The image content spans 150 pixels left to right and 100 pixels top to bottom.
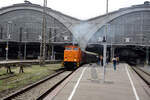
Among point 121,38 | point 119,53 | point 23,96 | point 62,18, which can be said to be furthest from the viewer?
point 62,18

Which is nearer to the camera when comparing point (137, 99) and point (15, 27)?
point (137, 99)

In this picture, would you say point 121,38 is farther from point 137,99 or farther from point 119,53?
point 137,99

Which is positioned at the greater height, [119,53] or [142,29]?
[142,29]

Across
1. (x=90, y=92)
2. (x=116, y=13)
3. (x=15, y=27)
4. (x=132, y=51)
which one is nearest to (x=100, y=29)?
(x=116, y=13)

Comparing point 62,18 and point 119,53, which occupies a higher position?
point 62,18

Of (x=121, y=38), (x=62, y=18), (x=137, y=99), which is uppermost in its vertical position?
(x=62, y=18)

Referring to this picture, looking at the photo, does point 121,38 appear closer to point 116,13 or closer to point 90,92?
point 116,13

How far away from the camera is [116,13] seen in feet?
243

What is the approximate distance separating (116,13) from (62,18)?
66.8 ft

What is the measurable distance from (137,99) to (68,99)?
3.36 metres

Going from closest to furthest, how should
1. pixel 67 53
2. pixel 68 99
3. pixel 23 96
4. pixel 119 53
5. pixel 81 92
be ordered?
pixel 68 99 → pixel 23 96 → pixel 81 92 → pixel 67 53 → pixel 119 53

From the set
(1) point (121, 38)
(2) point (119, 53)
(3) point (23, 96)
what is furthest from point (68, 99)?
(2) point (119, 53)

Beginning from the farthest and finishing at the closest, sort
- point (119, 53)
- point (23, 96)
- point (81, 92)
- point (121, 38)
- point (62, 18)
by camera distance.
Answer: point (62, 18)
point (119, 53)
point (121, 38)
point (81, 92)
point (23, 96)

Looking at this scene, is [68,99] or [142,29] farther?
[142,29]
